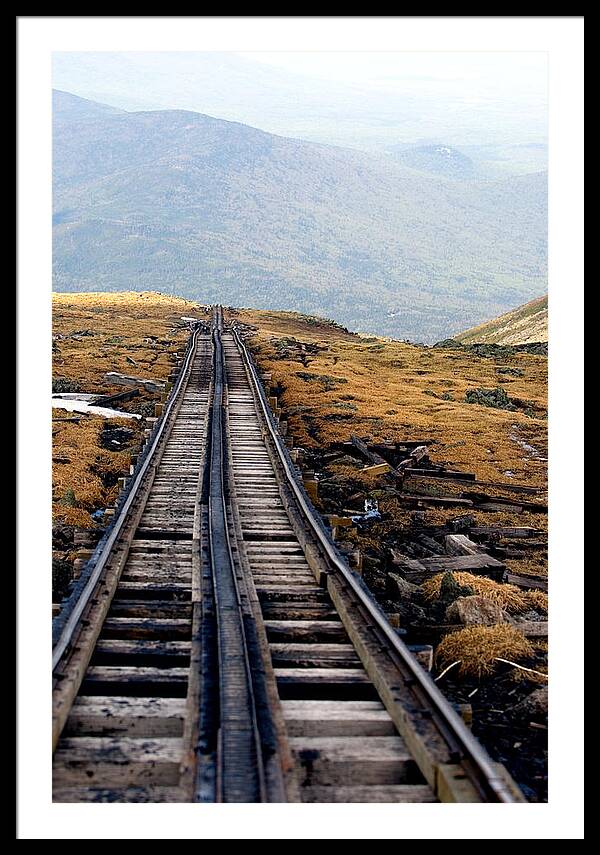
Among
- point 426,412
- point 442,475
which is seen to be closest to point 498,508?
point 442,475

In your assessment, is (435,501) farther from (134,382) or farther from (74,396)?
(134,382)

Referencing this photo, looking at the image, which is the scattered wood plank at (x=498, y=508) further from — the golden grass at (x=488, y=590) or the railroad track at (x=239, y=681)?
the railroad track at (x=239, y=681)

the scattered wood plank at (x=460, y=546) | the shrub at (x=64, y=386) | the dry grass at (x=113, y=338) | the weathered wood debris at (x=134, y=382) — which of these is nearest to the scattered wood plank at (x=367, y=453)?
the scattered wood plank at (x=460, y=546)

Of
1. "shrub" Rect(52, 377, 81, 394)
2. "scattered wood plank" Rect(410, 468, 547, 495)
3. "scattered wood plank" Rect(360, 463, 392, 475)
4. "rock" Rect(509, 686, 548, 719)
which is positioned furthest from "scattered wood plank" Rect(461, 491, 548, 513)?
"shrub" Rect(52, 377, 81, 394)
